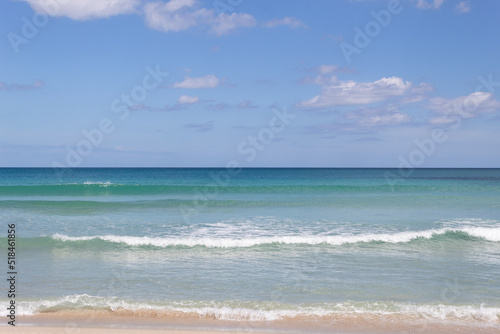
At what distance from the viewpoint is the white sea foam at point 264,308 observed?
680cm

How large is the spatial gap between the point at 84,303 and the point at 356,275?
574cm

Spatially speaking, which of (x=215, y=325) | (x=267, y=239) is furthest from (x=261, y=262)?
(x=215, y=325)

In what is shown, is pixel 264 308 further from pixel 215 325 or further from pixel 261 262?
pixel 261 262

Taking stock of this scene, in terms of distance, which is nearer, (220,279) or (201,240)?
(220,279)

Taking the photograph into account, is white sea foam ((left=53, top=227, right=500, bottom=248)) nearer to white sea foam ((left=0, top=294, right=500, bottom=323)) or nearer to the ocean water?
the ocean water

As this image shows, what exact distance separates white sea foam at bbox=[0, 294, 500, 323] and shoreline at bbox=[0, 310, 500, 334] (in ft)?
0.53

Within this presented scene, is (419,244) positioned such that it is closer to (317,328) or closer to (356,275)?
(356,275)

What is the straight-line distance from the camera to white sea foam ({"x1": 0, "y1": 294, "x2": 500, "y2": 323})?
680 centimetres

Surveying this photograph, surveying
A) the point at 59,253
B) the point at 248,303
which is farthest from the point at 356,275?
the point at 59,253

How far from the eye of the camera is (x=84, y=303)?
7309 millimetres

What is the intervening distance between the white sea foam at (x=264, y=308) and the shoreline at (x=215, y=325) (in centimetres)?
16

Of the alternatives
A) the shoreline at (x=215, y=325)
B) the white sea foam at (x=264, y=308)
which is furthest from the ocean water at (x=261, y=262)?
the shoreline at (x=215, y=325)

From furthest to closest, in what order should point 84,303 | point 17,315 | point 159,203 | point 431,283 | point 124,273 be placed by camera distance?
point 159,203 < point 124,273 < point 431,283 < point 84,303 < point 17,315

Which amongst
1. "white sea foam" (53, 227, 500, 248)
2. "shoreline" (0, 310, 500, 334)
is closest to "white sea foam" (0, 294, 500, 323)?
"shoreline" (0, 310, 500, 334)
